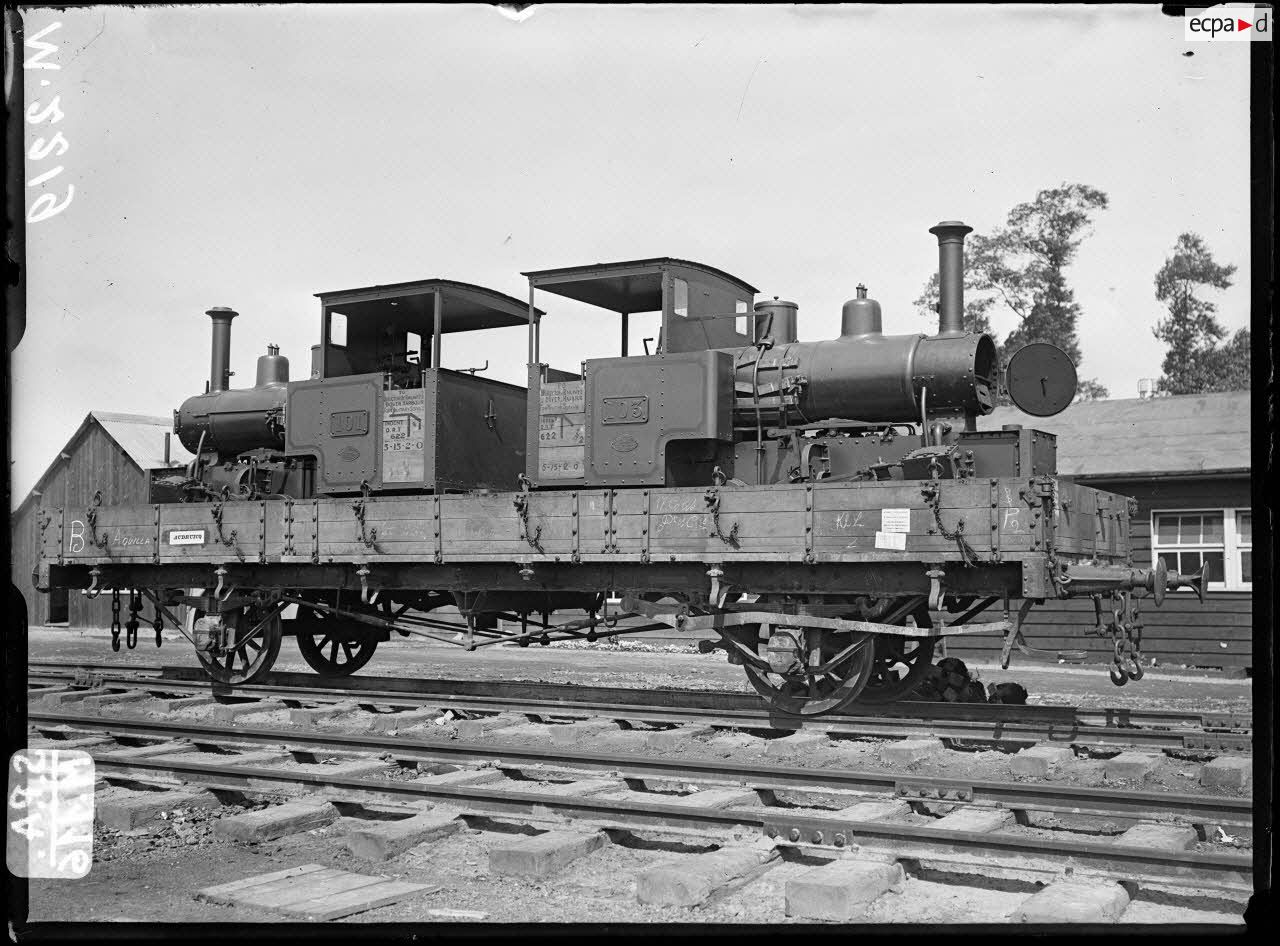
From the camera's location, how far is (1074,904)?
4629mm

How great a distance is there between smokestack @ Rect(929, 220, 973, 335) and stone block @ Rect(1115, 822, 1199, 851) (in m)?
4.66

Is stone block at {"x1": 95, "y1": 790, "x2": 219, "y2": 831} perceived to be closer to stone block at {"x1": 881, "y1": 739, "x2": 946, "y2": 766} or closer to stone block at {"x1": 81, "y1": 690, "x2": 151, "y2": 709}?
stone block at {"x1": 881, "y1": 739, "x2": 946, "y2": 766}

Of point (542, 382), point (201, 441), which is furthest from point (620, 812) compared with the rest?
point (201, 441)

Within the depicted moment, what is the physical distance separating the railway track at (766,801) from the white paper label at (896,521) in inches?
89.1

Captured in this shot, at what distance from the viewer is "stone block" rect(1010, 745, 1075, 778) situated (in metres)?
7.95

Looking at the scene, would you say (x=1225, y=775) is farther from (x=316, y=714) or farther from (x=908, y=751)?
(x=316, y=714)

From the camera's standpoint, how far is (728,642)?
9766mm

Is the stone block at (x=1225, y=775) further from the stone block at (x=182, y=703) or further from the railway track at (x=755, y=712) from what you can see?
the stone block at (x=182, y=703)

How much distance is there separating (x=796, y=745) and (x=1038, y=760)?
5.67 feet

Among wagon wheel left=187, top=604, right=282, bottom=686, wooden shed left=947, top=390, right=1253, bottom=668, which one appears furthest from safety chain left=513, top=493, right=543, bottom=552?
wooden shed left=947, top=390, right=1253, bottom=668

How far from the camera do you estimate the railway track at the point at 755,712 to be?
28.6 ft

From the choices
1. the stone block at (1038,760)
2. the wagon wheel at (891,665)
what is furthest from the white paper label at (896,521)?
the stone block at (1038,760)

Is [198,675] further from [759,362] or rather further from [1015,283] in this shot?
[1015,283]

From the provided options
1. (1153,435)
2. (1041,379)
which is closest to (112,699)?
(1041,379)
